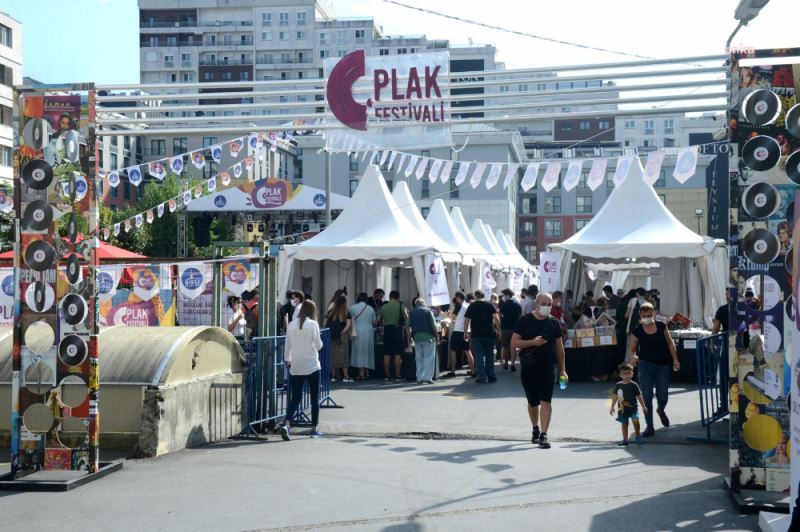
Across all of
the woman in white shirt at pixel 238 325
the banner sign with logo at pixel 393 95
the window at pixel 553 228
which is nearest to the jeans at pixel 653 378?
the banner sign with logo at pixel 393 95

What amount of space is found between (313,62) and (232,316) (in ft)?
→ 325

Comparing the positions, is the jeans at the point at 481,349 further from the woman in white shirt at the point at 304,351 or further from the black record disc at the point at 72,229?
the black record disc at the point at 72,229

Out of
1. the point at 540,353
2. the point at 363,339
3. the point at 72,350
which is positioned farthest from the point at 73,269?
the point at 363,339

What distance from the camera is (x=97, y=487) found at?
873 centimetres

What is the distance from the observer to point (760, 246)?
7.99 meters

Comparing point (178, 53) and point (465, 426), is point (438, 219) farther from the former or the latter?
point (178, 53)

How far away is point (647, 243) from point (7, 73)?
57.7 m

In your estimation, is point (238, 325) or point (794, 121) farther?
point (238, 325)

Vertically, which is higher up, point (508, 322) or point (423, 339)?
point (508, 322)

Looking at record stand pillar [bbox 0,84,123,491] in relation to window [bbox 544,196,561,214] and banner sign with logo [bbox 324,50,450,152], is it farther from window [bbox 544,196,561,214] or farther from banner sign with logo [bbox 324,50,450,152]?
window [bbox 544,196,561,214]

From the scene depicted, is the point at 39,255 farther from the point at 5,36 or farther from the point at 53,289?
the point at 5,36

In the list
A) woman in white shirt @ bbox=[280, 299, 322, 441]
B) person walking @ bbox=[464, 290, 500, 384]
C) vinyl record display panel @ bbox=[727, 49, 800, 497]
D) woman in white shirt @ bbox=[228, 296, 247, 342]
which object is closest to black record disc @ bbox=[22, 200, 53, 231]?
woman in white shirt @ bbox=[280, 299, 322, 441]

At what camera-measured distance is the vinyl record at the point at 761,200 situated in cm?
798

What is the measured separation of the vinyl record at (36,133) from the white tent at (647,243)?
45.6 ft
